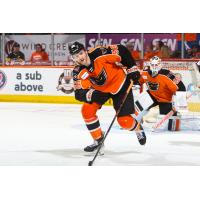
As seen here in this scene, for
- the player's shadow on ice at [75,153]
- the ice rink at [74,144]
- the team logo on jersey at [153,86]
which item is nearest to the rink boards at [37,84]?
the ice rink at [74,144]

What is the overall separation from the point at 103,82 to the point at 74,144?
2.87 ft

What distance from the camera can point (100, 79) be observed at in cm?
466

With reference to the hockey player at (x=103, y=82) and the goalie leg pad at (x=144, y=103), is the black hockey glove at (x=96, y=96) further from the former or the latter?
the goalie leg pad at (x=144, y=103)

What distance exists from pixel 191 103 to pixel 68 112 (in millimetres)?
1627

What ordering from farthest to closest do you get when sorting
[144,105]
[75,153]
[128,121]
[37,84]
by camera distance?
1. [37,84]
2. [144,105]
3. [75,153]
4. [128,121]

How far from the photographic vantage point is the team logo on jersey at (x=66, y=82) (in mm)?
8852

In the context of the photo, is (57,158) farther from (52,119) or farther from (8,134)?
(52,119)

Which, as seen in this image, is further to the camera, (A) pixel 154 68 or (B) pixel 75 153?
(A) pixel 154 68

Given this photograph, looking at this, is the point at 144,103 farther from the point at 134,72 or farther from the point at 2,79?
the point at 2,79

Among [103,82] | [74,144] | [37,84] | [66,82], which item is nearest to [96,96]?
[103,82]

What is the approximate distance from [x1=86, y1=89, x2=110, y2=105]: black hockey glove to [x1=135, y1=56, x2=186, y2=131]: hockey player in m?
1.30

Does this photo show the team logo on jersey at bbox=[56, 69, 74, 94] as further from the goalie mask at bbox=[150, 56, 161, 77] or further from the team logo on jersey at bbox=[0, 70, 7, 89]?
the goalie mask at bbox=[150, 56, 161, 77]

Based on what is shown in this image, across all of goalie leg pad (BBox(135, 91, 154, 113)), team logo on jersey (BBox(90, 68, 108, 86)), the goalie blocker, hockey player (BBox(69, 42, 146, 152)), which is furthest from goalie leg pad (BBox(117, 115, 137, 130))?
goalie leg pad (BBox(135, 91, 154, 113))

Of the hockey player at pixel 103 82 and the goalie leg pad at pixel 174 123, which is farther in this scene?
the goalie leg pad at pixel 174 123
